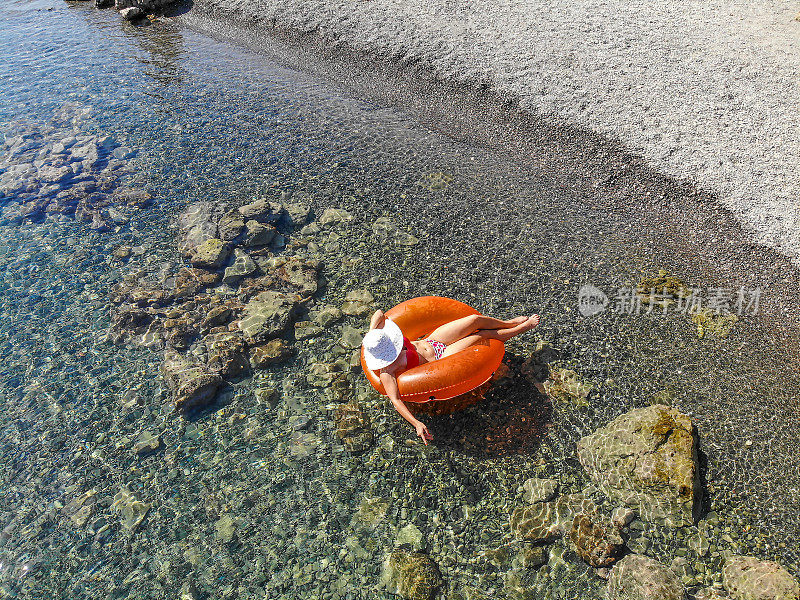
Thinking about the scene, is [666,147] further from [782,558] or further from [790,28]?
[782,558]

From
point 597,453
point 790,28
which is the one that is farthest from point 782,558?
point 790,28

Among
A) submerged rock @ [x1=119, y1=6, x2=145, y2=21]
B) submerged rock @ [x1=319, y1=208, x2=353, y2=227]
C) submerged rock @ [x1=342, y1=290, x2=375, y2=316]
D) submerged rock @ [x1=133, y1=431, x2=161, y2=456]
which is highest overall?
submerged rock @ [x1=119, y1=6, x2=145, y2=21]

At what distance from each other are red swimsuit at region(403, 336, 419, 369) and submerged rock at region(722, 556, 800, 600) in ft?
10.6

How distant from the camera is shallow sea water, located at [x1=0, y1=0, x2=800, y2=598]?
4320mm

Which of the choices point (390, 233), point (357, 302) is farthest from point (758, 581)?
point (390, 233)

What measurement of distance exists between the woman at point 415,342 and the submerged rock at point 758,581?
8.89 feet

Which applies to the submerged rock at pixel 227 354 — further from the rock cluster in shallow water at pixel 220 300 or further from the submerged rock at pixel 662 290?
the submerged rock at pixel 662 290

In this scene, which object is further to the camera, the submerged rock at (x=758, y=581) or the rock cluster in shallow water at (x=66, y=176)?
the rock cluster in shallow water at (x=66, y=176)

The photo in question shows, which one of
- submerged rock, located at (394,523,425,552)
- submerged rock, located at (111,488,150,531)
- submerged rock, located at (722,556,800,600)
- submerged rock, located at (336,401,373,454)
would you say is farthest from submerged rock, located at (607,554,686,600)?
submerged rock, located at (111,488,150,531)

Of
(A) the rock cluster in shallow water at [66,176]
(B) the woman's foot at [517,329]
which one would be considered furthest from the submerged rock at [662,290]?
(A) the rock cluster in shallow water at [66,176]

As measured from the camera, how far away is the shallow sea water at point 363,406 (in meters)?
4.32

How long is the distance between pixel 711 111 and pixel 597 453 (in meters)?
6.61

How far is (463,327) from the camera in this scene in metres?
5.45

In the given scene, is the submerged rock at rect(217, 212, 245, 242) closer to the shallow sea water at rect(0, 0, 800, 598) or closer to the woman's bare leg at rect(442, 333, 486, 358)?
the shallow sea water at rect(0, 0, 800, 598)
